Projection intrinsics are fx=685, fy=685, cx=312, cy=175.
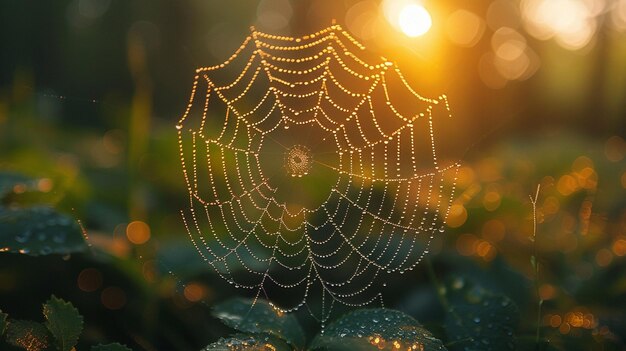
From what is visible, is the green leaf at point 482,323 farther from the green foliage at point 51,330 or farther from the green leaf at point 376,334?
the green foliage at point 51,330

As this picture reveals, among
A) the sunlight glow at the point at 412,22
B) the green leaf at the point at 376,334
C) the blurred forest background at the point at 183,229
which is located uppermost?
the sunlight glow at the point at 412,22

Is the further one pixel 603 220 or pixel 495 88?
pixel 495 88

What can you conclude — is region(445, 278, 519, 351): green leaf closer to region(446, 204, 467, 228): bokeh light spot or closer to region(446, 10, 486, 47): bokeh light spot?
region(446, 204, 467, 228): bokeh light spot

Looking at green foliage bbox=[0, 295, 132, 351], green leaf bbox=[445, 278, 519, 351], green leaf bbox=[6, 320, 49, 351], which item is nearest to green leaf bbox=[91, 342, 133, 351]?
green foliage bbox=[0, 295, 132, 351]

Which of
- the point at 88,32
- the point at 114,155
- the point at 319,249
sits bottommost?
the point at 88,32

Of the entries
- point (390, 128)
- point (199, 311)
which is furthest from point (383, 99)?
point (199, 311)

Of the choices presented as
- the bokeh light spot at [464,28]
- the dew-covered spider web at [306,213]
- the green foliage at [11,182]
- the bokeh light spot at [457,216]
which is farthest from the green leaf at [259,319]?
the bokeh light spot at [464,28]

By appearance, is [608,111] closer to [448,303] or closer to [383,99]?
[383,99]
